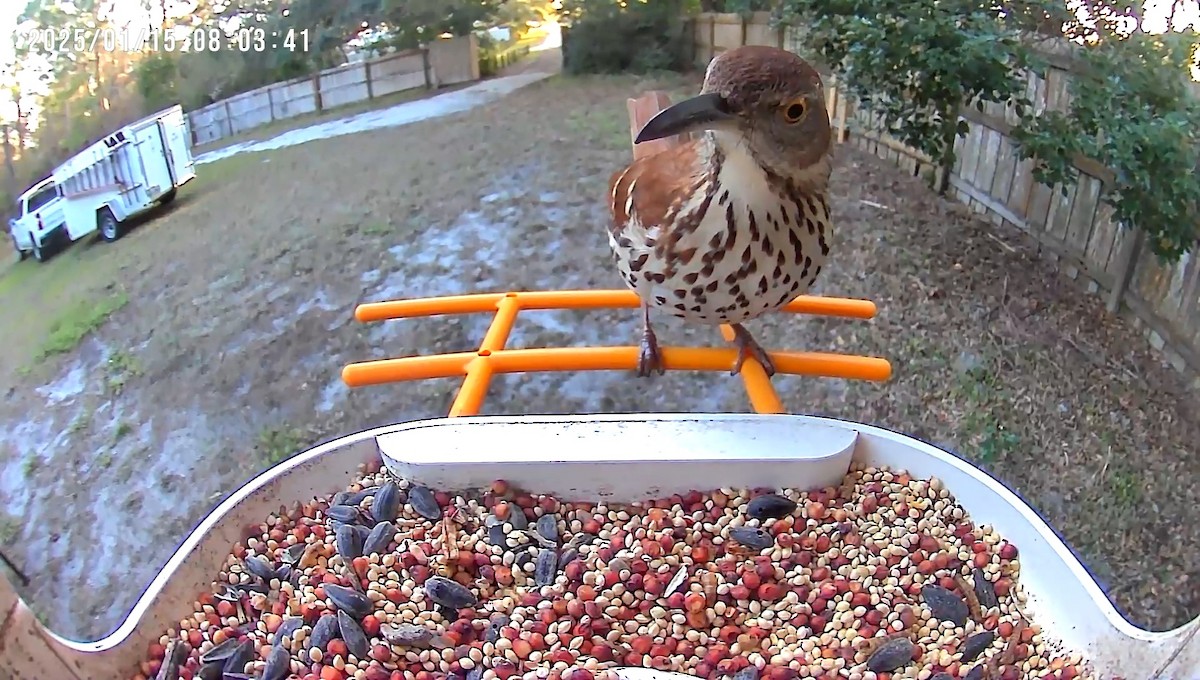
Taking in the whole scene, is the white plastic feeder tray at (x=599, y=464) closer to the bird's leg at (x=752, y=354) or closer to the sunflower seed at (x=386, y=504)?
the sunflower seed at (x=386, y=504)

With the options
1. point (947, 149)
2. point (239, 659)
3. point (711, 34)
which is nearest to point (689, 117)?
point (239, 659)

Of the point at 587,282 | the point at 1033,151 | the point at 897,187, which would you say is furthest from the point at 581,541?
the point at 897,187

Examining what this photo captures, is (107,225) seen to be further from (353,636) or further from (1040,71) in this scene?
(1040,71)

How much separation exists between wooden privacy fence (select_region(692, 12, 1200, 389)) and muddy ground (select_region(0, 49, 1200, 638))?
0.05 m

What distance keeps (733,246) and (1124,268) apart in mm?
1053

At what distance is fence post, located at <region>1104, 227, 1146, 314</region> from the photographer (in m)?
1.46

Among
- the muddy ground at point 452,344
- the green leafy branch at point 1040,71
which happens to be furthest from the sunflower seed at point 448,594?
the green leafy branch at point 1040,71

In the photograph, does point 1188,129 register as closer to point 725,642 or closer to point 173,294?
point 725,642

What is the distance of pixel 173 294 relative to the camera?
1.32 meters

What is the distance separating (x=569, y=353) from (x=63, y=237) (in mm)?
697

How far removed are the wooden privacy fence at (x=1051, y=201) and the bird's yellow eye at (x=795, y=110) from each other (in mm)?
843

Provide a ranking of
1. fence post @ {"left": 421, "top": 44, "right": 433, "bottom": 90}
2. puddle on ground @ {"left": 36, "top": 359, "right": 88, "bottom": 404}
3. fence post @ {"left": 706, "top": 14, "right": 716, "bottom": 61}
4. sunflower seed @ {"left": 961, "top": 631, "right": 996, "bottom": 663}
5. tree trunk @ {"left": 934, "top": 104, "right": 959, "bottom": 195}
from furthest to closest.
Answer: tree trunk @ {"left": 934, "top": 104, "right": 959, "bottom": 195} → fence post @ {"left": 706, "top": 14, "right": 716, "bottom": 61} → fence post @ {"left": 421, "top": 44, "right": 433, "bottom": 90} → puddle on ground @ {"left": 36, "top": 359, "right": 88, "bottom": 404} → sunflower seed @ {"left": 961, "top": 631, "right": 996, "bottom": 663}

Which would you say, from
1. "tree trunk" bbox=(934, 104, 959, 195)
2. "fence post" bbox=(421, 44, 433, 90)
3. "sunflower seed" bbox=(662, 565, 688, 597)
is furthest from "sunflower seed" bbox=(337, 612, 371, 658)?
"tree trunk" bbox=(934, 104, 959, 195)

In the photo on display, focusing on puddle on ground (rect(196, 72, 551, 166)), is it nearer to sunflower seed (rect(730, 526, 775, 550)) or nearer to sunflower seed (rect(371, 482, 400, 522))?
sunflower seed (rect(371, 482, 400, 522))
